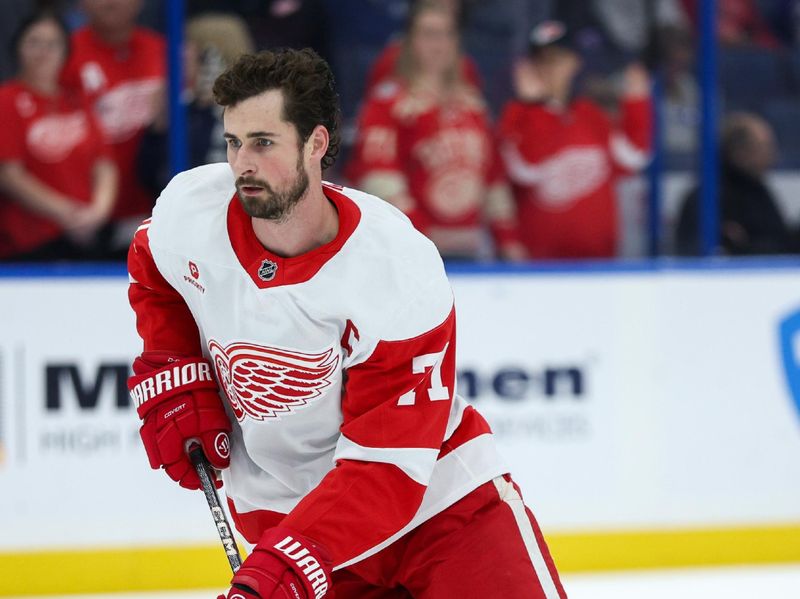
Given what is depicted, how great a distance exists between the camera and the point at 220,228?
195 cm

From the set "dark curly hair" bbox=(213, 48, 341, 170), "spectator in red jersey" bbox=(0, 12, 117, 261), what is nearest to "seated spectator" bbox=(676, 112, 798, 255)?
"spectator in red jersey" bbox=(0, 12, 117, 261)

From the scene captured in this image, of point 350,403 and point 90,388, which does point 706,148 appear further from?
point 350,403

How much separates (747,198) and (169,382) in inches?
A: 106

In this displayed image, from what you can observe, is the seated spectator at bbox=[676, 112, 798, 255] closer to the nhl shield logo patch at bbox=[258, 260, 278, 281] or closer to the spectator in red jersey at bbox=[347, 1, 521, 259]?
the spectator in red jersey at bbox=[347, 1, 521, 259]

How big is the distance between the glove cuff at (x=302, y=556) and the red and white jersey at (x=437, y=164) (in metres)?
2.23

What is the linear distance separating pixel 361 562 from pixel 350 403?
282mm

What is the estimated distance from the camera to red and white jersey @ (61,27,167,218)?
3.79 m

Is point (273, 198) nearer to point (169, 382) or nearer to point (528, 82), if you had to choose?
point (169, 382)

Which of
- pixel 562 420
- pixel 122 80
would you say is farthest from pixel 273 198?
pixel 122 80

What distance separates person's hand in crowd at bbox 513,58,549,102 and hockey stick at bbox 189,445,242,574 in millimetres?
2341

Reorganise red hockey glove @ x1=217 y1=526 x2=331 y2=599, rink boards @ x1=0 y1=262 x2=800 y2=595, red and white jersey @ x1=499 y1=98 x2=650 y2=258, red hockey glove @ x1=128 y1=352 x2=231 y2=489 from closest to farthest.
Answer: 1. red hockey glove @ x1=217 y1=526 x2=331 y2=599
2. red hockey glove @ x1=128 y1=352 x2=231 y2=489
3. rink boards @ x1=0 y1=262 x2=800 y2=595
4. red and white jersey @ x1=499 y1=98 x2=650 y2=258

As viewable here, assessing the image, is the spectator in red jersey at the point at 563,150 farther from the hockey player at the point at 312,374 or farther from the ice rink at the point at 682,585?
the hockey player at the point at 312,374

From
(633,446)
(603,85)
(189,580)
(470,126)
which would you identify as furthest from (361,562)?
(603,85)

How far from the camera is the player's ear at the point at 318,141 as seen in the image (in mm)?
1849
